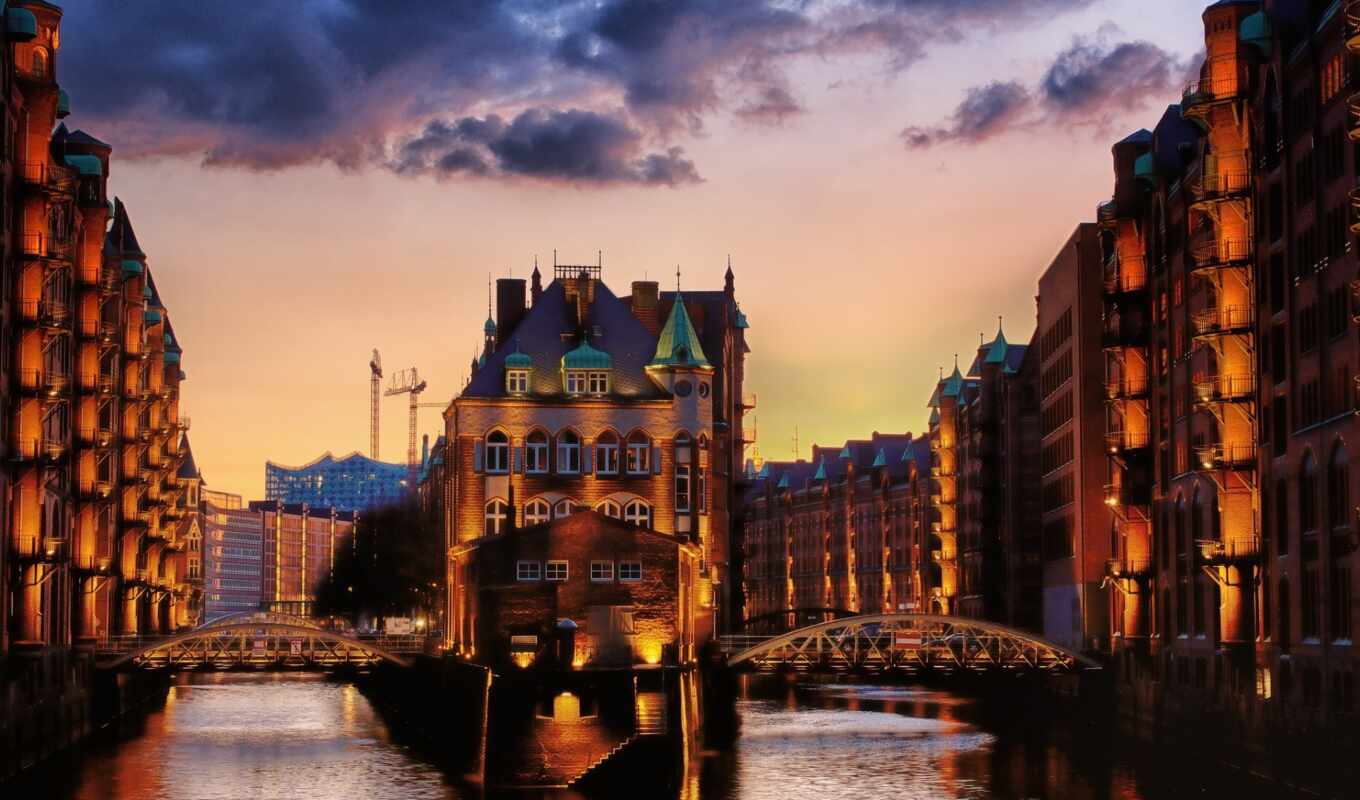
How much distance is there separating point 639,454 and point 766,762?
34.6 meters

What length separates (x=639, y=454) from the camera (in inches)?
4424

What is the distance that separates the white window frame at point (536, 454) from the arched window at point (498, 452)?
1.02 m

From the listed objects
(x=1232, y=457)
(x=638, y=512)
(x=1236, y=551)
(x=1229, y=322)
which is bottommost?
(x=1236, y=551)

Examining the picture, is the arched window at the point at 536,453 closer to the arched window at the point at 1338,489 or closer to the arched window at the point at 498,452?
the arched window at the point at 498,452

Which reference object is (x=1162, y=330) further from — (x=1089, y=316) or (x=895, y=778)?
(x=895, y=778)

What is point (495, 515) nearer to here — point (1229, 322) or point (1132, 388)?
point (1132, 388)

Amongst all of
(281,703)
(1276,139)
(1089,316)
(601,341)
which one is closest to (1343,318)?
(1276,139)

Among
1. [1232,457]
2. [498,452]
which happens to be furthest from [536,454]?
[1232,457]

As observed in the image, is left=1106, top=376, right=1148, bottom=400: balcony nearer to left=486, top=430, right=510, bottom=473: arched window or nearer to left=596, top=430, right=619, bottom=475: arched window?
left=596, top=430, right=619, bottom=475: arched window

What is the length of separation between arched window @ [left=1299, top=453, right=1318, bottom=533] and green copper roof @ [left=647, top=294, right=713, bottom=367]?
52.1 metres

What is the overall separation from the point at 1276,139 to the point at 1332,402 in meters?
10.7

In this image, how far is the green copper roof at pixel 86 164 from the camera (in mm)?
88125

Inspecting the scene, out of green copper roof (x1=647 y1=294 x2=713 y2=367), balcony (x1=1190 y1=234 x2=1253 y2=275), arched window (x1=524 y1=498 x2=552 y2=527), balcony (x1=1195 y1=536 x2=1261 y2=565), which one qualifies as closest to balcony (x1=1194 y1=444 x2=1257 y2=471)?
balcony (x1=1195 y1=536 x2=1261 y2=565)

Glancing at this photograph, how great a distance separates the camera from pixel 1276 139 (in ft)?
224
